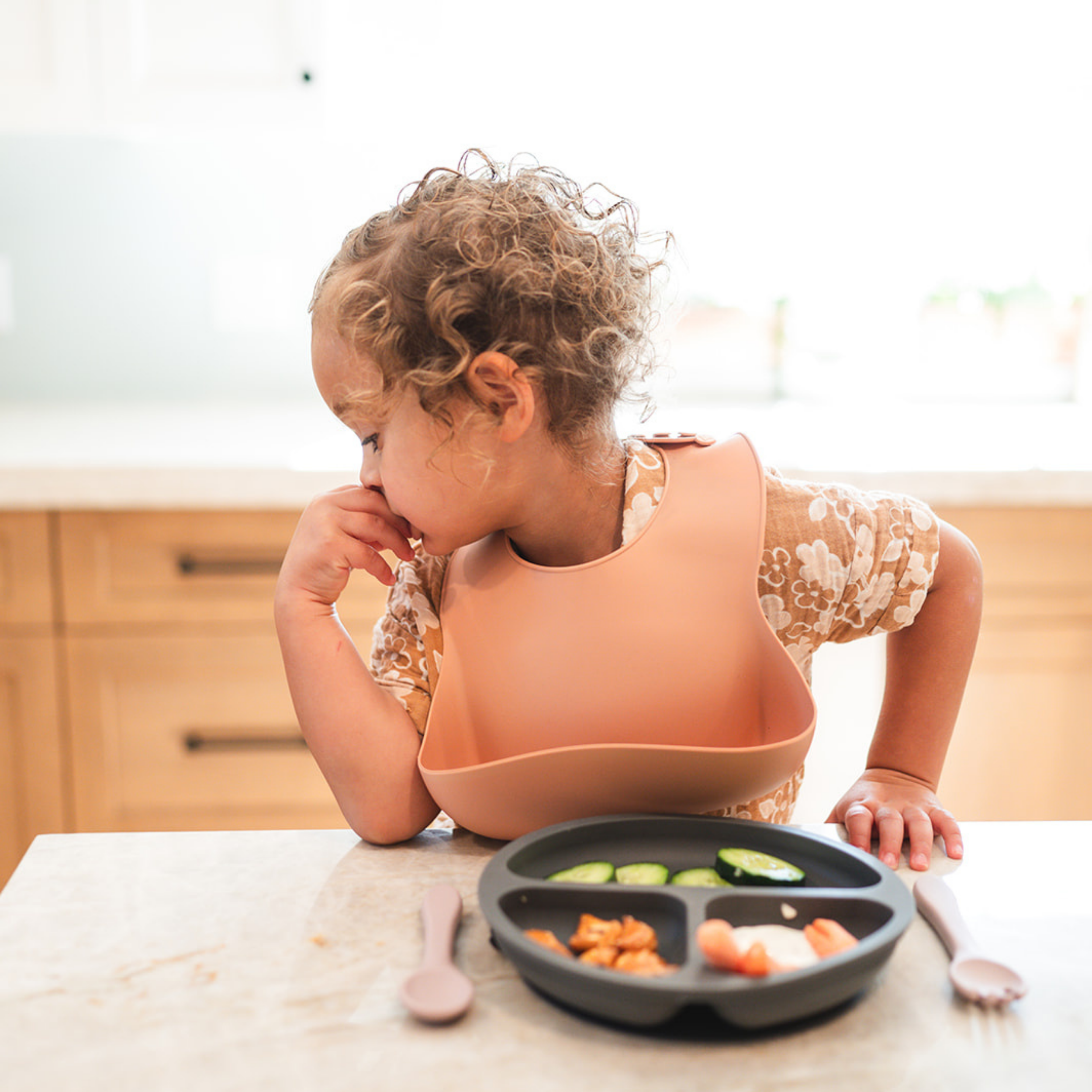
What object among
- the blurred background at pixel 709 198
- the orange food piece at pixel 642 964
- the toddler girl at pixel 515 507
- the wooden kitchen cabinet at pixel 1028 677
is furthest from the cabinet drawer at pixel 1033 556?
the orange food piece at pixel 642 964

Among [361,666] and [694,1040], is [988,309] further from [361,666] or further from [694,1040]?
[694,1040]

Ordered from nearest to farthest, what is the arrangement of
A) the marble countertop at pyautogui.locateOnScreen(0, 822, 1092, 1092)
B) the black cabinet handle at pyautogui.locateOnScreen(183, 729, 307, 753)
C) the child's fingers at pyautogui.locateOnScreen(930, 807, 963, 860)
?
the marble countertop at pyautogui.locateOnScreen(0, 822, 1092, 1092), the child's fingers at pyautogui.locateOnScreen(930, 807, 963, 860), the black cabinet handle at pyautogui.locateOnScreen(183, 729, 307, 753)

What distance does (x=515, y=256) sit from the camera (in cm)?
74

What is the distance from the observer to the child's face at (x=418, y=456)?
30.1 inches

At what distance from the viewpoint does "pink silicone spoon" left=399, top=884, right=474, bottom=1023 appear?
1.58 feet

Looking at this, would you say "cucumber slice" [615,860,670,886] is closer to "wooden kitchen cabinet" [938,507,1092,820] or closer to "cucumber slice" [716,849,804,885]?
"cucumber slice" [716,849,804,885]

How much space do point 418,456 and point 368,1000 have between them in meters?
0.39

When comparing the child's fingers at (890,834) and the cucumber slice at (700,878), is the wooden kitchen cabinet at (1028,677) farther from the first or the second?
the cucumber slice at (700,878)

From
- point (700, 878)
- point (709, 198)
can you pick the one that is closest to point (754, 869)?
point (700, 878)

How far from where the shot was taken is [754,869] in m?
0.57

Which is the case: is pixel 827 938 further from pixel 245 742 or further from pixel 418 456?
pixel 245 742

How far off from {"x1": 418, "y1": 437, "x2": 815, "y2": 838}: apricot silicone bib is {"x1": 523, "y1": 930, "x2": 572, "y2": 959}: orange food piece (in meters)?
0.23

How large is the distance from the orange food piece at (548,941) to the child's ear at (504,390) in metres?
0.37

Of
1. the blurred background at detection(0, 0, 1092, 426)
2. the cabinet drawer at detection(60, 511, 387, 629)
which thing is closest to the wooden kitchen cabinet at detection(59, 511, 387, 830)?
the cabinet drawer at detection(60, 511, 387, 629)
